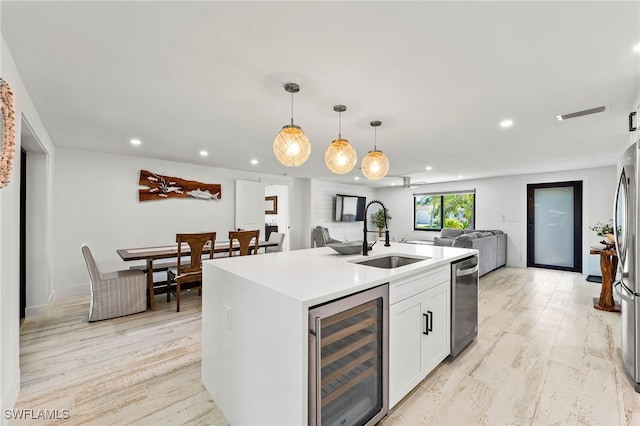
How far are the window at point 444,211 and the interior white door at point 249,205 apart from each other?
4902mm

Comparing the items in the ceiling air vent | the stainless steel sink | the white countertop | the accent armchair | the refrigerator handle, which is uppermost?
the ceiling air vent

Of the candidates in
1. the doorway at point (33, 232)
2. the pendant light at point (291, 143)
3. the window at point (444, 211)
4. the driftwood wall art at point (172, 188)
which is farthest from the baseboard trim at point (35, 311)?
the window at point (444, 211)

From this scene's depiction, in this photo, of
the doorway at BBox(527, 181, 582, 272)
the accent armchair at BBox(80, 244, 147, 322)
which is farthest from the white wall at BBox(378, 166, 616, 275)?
the accent armchair at BBox(80, 244, 147, 322)

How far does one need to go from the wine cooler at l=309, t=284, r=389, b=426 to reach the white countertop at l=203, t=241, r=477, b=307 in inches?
2.4

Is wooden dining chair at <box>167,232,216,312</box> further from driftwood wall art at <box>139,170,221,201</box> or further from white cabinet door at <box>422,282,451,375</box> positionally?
white cabinet door at <box>422,282,451,375</box>

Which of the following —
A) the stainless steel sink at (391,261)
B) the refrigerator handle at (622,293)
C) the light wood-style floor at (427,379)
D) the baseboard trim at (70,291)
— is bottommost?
the light wood-style floor at (427,379)

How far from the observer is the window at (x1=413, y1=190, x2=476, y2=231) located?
7.88 metres

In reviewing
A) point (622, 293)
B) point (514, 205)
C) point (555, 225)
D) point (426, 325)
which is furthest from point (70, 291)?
point (555, 225)

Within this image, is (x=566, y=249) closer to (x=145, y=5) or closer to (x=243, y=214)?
(x=243, y=214)

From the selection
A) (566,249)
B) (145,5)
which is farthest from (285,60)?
(566,249)

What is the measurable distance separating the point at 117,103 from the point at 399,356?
309 centimetres

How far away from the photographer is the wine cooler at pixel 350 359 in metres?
1.29

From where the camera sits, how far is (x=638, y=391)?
2.03 metres

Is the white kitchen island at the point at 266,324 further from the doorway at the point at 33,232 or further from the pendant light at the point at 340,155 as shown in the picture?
the doorway at the point at 33,232
